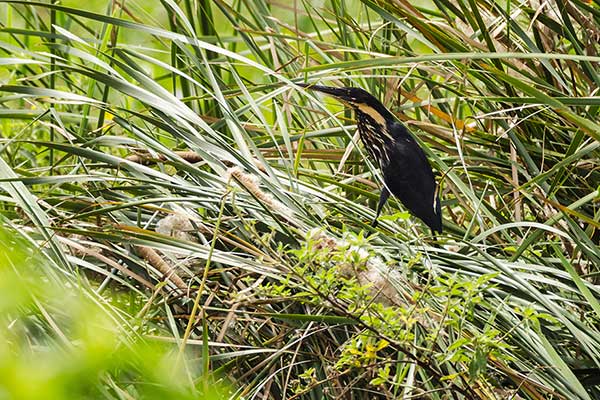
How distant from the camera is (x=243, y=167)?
144cm

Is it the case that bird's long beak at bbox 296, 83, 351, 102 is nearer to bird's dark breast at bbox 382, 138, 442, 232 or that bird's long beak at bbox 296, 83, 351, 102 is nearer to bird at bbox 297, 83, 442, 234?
bird at bbox 297, 83, 442, 234

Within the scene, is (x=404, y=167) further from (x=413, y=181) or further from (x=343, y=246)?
(x=343, y=246)

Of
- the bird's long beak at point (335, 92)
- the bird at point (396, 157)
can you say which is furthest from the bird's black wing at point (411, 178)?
the bird's long beak at point (335, 92)

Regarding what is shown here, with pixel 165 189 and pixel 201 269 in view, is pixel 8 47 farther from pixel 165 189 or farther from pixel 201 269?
pixel 201 269

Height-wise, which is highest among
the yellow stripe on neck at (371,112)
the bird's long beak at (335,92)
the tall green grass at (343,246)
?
the bird's long beak at (335,92)

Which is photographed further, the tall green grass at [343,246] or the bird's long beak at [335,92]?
the bird's long beak at [335,92]

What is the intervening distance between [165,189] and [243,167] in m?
0.13

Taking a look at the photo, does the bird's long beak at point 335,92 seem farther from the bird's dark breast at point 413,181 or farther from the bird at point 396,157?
the bird's dark breast at point 413,181

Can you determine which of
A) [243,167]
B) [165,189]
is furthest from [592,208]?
[165,189]

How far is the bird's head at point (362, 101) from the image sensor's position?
1.60 metres

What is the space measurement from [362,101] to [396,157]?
12 cm

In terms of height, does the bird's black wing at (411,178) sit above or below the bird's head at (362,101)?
below

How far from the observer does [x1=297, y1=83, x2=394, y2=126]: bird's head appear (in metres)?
1.60

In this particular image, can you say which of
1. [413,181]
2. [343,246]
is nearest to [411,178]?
[413,181]
